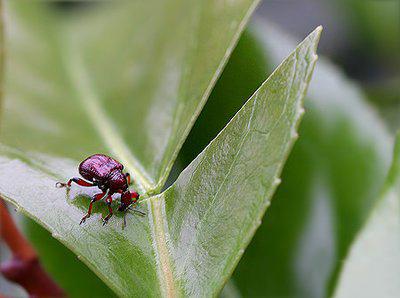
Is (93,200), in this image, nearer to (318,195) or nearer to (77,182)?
(77,182)

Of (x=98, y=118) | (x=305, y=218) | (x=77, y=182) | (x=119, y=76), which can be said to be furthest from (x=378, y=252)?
(x=119, y=76)

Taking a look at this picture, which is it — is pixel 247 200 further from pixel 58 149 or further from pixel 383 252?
pixel 58 149

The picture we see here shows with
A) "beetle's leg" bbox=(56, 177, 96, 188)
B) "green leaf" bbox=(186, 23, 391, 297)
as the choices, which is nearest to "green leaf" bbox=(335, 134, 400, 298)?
"green leaf" bbox=(186, 23, 391, 297)

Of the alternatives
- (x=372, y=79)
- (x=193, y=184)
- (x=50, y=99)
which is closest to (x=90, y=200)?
(x=193, y=184)

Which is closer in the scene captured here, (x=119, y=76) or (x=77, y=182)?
(x=77, y=182)

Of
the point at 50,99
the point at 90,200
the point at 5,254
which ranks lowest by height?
the point at 5,254
